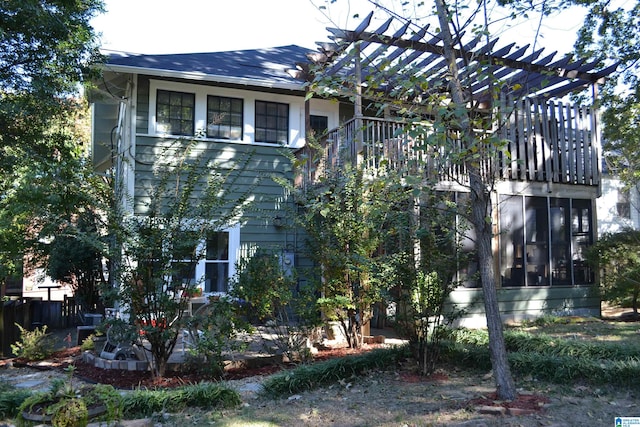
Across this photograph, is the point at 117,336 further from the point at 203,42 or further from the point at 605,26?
the point at 203,42

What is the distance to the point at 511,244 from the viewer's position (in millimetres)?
10883

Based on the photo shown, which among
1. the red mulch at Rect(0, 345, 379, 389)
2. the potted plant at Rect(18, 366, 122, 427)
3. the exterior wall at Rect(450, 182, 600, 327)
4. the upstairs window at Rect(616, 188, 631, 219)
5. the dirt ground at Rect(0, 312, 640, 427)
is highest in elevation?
the upstairs window at Rect(616, 188, 631, 219)

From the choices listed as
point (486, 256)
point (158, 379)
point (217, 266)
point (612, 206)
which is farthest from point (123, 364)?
point (612, 206)

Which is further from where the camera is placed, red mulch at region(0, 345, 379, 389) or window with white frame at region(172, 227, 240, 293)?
window with white frame at region(172, 227, 240, 293)

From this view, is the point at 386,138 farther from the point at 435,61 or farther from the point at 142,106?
the point at 142,106

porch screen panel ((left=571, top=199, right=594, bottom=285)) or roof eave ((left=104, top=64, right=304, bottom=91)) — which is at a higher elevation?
roof eave ((left=104, top=64, right=304, bottom=91))

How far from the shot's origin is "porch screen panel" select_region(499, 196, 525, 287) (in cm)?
1078

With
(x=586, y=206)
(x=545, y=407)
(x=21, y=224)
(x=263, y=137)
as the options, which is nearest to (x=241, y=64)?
(x=263, y=137)

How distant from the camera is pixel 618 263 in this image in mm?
10836

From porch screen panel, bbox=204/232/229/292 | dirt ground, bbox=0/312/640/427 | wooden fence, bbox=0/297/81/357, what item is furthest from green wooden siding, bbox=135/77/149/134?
dirt ground, bbox=0/312/640/427

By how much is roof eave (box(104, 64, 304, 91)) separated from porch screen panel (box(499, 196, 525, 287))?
4.94m

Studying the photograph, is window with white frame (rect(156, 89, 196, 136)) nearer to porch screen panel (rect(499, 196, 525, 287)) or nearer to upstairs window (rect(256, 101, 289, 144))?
upstairs window (rect(256, 101, 289, 144))

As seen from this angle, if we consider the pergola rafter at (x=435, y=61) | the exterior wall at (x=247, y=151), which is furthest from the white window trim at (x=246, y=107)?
the pergola rafter at (x=435, y=61)

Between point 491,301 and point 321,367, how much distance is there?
2165 mm
